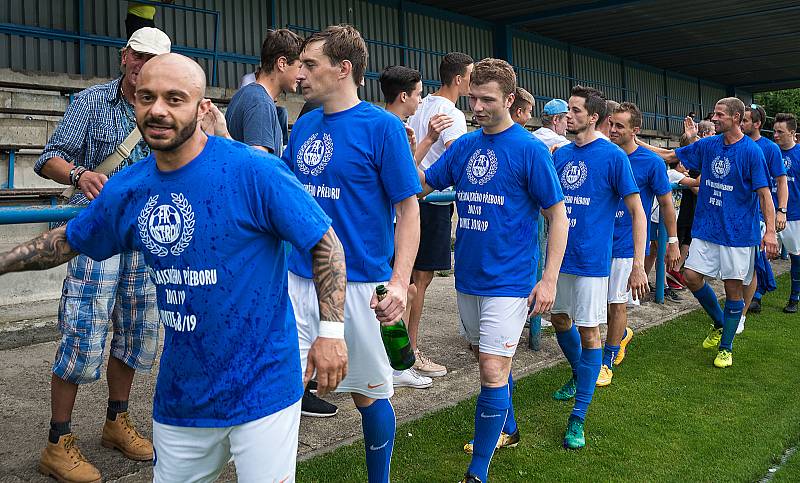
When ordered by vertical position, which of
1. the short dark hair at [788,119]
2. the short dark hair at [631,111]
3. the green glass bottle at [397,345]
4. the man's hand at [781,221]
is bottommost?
the green glass bottle at [397,345]

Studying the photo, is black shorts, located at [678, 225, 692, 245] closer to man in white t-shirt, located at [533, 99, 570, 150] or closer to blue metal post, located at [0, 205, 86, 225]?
man in white t-shirt, located at [533, 99, 570, 150]

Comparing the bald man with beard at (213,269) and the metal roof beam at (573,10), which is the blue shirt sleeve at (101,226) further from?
the metal roof beam at (573,10)

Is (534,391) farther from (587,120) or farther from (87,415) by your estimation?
(87,415)

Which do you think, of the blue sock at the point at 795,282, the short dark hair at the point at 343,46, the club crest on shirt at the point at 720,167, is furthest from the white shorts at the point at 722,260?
the short dark hair at the point at 343,46

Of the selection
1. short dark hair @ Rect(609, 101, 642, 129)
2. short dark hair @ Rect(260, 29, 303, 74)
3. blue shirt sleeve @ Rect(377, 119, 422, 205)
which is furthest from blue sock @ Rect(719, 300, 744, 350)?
short dark hair @ Rect(260, 29, 303, 74)

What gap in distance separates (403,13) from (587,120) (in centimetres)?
1392

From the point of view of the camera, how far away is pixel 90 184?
3.24 metres

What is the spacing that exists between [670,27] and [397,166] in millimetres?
21919

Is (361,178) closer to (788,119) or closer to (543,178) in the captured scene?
(543,178)

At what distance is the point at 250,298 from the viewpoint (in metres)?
2.26


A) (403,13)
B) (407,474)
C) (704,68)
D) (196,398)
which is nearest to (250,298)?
(196,398)

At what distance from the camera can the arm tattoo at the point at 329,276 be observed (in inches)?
90.1

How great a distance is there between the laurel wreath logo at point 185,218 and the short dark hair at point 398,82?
320 cm

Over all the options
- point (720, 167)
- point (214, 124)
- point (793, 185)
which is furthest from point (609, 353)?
point (793, 185)
